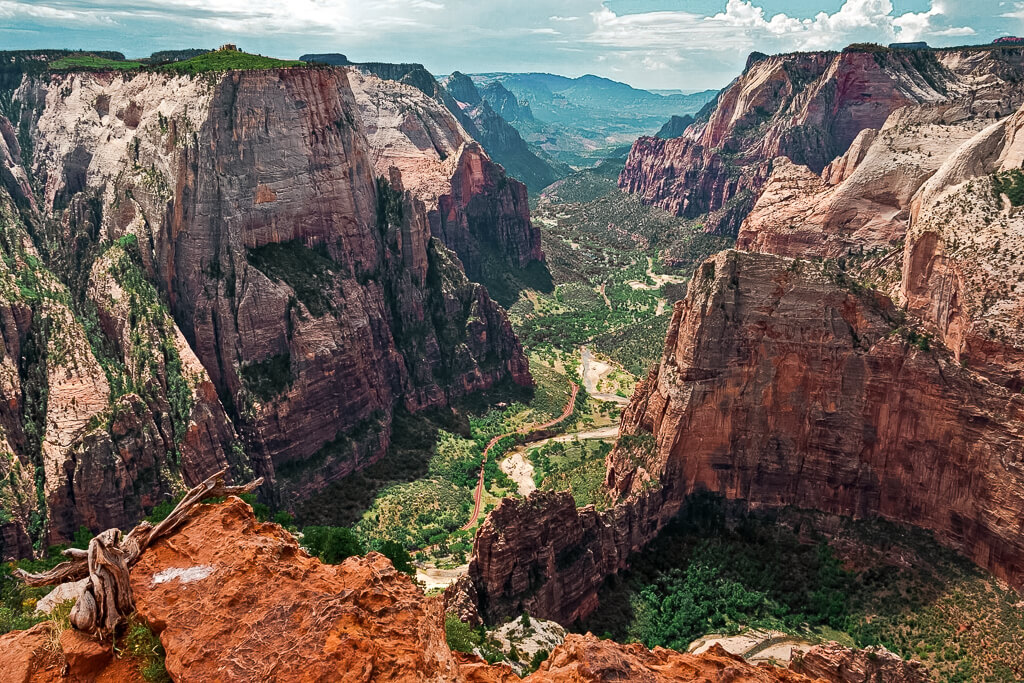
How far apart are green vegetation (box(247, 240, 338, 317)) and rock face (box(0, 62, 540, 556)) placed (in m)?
0.24

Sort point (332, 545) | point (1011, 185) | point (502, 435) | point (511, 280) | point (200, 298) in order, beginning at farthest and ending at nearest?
point (511, 280) < point (502, 435) < point (200, 298) < point (1011, 185) < point (332, 545)

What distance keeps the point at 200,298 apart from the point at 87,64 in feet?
205

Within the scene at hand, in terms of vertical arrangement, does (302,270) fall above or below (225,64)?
below

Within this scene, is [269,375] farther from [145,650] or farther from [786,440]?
[145,650]

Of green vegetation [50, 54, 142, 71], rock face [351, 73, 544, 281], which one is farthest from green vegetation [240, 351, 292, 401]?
rock face [351, 73, 544, 281]

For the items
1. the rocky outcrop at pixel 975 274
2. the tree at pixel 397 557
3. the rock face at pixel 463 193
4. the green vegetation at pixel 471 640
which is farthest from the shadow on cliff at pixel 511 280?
the green vegetation at pixel 471 640

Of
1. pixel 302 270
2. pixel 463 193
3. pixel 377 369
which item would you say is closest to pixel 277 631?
pixel 302 270

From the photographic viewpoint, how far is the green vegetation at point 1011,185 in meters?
59.2

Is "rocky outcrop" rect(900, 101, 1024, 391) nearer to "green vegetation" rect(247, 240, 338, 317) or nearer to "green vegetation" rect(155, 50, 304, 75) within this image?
"green vegetation" rect(247, 240, 338, 317)

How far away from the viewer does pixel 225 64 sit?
96.5 meters

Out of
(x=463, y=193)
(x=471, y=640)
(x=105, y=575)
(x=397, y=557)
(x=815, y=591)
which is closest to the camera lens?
(x=105, y=575)

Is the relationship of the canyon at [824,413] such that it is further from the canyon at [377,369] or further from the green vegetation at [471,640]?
the green vegetation at [471,640]

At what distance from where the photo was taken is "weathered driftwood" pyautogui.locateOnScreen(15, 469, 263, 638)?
19.1 meters

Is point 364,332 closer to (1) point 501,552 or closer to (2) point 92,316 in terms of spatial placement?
(2) point 92,316
